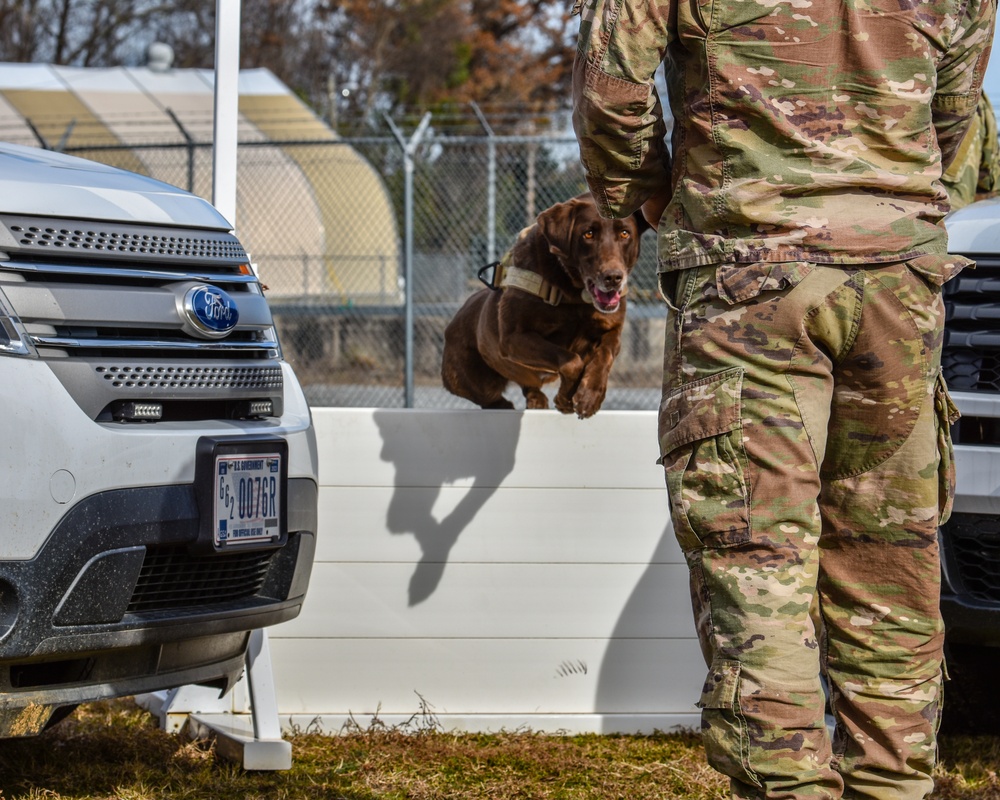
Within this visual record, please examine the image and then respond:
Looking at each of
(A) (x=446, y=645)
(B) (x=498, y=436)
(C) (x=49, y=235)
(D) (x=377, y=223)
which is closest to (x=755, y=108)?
(C) (x=49, y=235)

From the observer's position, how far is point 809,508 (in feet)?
6.63

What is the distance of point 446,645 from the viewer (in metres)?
3.65

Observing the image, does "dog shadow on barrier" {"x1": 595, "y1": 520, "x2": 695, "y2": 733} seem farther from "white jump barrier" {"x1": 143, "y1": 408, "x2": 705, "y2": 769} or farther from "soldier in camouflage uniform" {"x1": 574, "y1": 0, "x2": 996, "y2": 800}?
"soldier in camouflage uniform" {"x1": 574, "y1": 0, "x2": 996, "y2": 800}

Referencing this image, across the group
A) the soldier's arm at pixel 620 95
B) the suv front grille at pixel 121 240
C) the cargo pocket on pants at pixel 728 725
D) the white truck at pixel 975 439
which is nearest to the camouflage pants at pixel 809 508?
the cargo pocket on pants at pixel 728 725

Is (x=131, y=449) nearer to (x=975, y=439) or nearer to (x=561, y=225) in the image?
(x=561, y=225)

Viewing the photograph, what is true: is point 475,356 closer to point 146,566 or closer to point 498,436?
point 498,436

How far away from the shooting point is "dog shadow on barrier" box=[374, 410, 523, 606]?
363 cm

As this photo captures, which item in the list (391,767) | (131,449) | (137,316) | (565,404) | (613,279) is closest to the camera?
(131,449)

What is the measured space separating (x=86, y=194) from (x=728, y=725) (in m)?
1.72

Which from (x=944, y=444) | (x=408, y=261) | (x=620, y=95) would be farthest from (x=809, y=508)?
(x=408, y=261)

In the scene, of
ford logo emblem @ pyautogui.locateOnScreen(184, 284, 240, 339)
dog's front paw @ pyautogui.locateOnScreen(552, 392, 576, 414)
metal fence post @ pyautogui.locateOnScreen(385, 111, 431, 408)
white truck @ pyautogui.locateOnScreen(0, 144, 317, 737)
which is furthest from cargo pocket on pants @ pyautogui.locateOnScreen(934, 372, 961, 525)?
metal fence post @ pyautogui.locateOnScreen(385, 111, 431, 408)

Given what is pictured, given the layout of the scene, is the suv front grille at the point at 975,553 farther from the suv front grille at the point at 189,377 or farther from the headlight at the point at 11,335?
the headlight at the point at 11,335

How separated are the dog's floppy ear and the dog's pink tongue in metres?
0.19

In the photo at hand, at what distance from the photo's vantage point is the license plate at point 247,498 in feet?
8.07
